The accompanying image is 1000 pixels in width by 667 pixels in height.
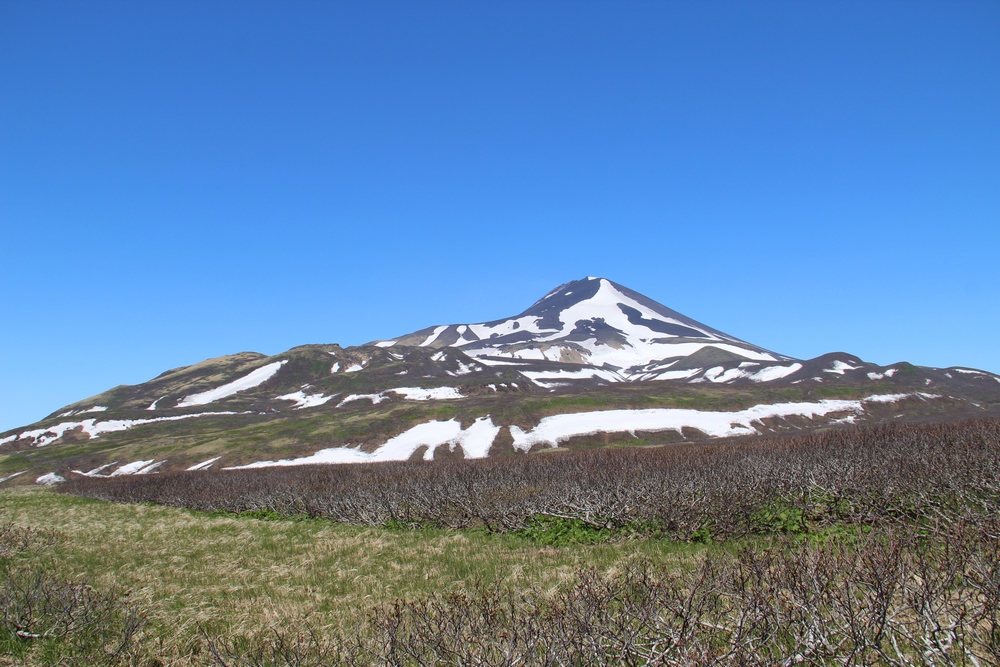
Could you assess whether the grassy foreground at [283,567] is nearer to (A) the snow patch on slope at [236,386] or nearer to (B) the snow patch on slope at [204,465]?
(B) the snow patch on slope at [204,465]

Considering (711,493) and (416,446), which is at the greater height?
(711,493)

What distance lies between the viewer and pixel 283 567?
13.2 metres

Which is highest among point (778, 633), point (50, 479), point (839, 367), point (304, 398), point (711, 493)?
point (304, 398)

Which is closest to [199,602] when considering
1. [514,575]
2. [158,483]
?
[514,575]

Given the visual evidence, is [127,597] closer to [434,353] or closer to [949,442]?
[949,442]

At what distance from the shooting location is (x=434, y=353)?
186 metres

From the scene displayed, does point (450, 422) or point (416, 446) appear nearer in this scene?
point (416, 446)

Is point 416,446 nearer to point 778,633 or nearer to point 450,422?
point 450,422

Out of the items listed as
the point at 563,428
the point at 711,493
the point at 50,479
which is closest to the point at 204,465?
the point at 50,479

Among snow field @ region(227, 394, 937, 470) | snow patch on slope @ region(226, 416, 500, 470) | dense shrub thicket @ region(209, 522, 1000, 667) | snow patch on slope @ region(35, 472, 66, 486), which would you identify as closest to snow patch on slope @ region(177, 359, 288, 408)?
snow patch on slope @ region(35, 472, 66, 486)

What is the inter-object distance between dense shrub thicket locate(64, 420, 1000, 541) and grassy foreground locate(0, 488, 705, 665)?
1.77 m

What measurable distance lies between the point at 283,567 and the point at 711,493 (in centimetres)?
1189

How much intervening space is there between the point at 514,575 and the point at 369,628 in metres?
3.76

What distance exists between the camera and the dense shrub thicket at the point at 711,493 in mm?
13281
